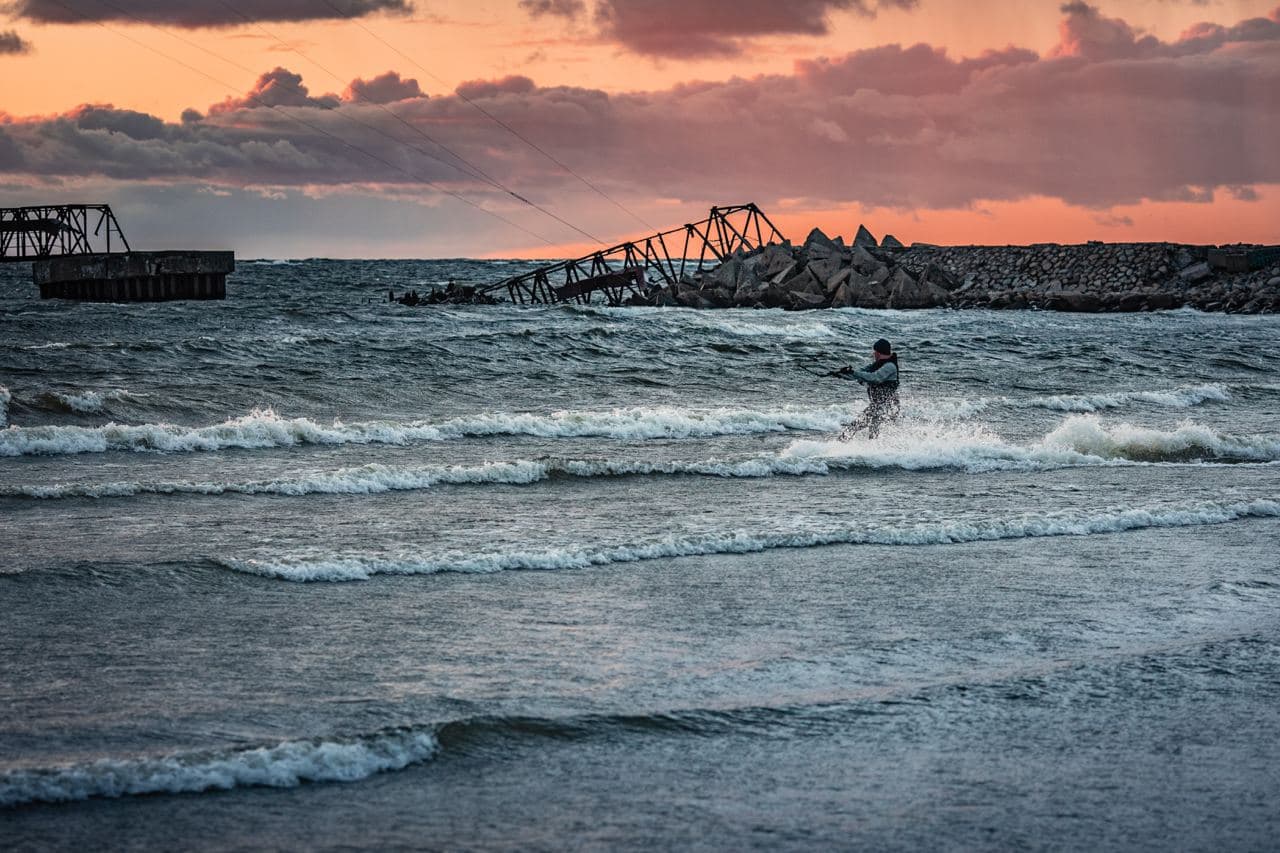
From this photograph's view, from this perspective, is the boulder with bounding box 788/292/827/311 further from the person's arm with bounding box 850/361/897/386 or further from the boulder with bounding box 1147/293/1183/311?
the person's arm with bounding box 850/361/897/386

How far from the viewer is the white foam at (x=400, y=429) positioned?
1432cm

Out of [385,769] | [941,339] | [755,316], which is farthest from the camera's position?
[755,316]

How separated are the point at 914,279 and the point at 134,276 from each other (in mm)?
35355

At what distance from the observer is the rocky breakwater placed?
162ft

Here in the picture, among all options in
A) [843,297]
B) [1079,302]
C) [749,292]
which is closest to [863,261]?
[843,297]

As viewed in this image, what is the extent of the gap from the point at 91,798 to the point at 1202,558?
7.75m

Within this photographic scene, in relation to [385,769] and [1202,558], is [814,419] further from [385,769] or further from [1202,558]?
[385,769]

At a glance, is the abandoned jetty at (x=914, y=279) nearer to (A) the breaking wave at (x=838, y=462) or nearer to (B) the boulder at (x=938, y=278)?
(B) the boulder at (x=938, y=278)

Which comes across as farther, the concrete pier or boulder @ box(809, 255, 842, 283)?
the concrete pier

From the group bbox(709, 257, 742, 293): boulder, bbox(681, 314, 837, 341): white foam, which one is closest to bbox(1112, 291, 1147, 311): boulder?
bbox(709, 257, 742, 293): boulder

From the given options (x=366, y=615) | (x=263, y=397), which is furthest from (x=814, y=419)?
(x=366, y=615)

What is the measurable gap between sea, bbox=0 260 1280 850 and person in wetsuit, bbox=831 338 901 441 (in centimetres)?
45

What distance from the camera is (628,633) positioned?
22.3 ft

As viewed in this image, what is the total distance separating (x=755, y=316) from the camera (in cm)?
4209
